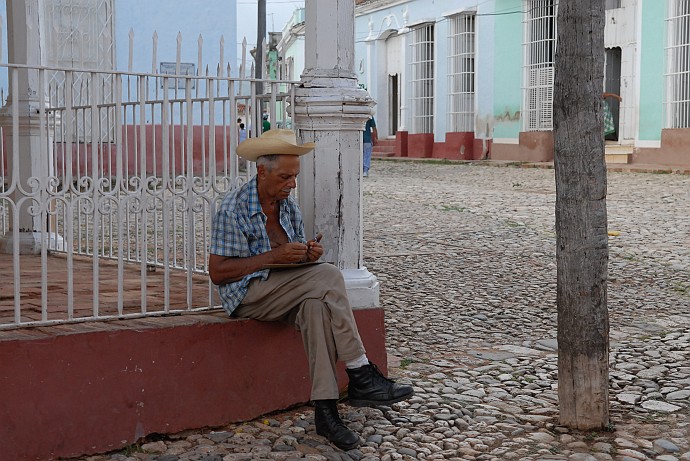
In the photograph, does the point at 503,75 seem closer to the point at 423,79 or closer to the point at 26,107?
the point at 423,79

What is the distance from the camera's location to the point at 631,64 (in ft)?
60.6

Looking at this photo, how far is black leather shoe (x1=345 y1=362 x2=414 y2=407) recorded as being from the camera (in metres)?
3.72

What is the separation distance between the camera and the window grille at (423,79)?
2569 cm

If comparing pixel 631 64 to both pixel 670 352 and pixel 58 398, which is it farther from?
pixel 58 398

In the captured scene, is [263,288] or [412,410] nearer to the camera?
[263,288]

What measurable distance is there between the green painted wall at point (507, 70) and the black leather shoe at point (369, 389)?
59.7 feet

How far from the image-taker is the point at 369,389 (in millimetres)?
3717

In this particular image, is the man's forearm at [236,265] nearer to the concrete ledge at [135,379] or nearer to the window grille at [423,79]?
the concrete ledge at [135,379]

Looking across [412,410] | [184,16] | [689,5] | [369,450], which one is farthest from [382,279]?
[689,5]

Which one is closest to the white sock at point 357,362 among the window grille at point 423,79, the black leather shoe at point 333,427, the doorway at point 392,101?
the black leather shoe at point 333,427

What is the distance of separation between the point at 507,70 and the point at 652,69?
455 cm

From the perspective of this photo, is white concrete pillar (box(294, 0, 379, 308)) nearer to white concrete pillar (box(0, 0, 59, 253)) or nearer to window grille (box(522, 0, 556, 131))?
white concrete pillar (box(0, 0, 59, 253))

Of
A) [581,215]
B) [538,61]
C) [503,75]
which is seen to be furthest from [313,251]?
[503,75]

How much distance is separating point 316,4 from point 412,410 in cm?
178
